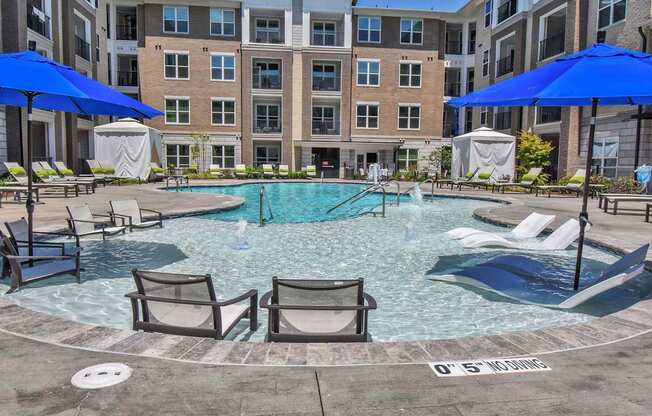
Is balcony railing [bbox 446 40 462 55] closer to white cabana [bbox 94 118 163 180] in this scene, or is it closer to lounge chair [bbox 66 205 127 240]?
white cabana [bbox 94 118 163 180]

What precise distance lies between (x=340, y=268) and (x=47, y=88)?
464 cm

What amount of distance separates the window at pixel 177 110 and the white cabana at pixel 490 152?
1938 cm

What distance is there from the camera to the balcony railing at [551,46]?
82.4ft

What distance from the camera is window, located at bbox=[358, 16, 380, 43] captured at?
34469mm

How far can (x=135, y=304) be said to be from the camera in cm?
420

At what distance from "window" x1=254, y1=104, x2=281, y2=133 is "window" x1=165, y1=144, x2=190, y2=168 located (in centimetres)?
553

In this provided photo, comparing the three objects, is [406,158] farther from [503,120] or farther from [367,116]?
[503,120]

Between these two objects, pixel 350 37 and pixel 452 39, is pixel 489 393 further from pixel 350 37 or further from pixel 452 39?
pixel 452 39

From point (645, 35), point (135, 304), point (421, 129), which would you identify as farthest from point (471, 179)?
point (135, 304)

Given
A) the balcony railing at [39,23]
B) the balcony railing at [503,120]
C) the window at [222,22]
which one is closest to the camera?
the balcony railing at [39,23]

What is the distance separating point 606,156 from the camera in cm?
2136

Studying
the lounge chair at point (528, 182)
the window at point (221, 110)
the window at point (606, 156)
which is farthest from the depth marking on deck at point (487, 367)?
the window at point (221, 110)

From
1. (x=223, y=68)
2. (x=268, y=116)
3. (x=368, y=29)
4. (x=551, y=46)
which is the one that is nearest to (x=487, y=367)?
(x=551, y=46)

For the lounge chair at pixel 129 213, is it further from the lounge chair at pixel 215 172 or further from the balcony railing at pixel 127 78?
the balcony railing at pixel 127 78
